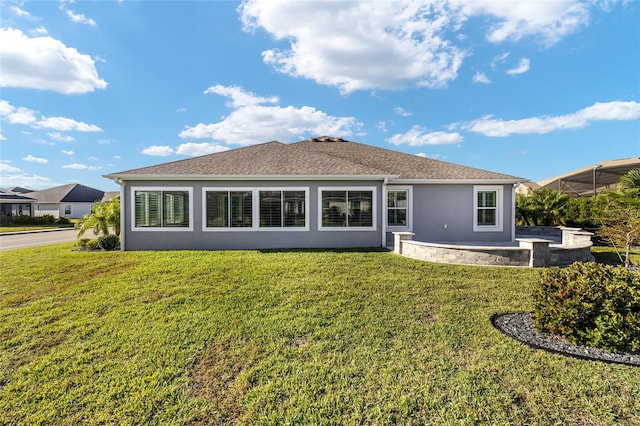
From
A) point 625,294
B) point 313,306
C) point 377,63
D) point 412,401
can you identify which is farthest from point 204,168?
point 625,294

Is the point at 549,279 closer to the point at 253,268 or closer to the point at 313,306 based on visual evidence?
the point at 313,306

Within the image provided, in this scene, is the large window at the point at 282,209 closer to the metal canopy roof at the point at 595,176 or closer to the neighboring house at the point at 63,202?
the metal canopy roof at the point at 595,176

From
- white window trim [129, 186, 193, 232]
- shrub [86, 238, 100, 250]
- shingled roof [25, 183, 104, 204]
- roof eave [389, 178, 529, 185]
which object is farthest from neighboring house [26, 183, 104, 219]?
roof eave [389, 178, 529, 185]

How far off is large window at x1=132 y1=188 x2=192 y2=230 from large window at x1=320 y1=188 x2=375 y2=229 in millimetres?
5250

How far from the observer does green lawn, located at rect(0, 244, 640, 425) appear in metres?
2.91

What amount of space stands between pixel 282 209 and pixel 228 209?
6.81ft

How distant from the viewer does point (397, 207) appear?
12.7 m

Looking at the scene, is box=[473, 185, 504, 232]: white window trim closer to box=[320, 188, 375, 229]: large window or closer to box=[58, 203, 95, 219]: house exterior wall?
box=[320, 188, 375, 229]: large window

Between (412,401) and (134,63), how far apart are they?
16.2 m

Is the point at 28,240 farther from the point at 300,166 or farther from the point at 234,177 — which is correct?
the point at 300,166

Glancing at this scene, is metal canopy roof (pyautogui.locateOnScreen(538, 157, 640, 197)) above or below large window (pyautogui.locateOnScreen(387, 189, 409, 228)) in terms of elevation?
above

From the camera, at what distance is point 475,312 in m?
5.23

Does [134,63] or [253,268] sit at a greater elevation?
[134,63]

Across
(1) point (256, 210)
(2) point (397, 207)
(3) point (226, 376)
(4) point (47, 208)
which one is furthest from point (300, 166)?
(4) point (47, 208)
